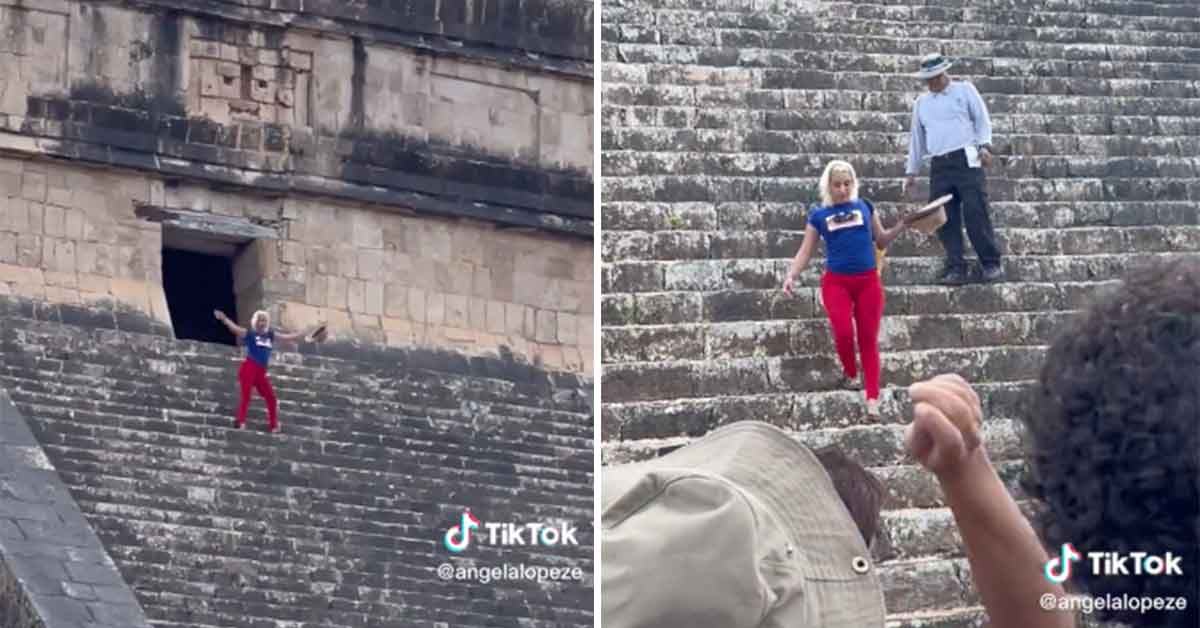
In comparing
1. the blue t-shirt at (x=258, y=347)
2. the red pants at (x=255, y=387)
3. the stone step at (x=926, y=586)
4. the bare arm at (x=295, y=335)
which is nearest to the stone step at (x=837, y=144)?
A: the stone step at (x=926, y=586)

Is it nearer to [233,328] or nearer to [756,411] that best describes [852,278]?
[756,411]

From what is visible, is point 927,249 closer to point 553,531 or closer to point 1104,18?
point 1104,18

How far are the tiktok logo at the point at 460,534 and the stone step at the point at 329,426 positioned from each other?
868 mm

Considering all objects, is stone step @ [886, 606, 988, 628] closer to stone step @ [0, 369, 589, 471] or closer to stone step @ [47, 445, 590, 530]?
stone step @ [47, 445, 590, 530]

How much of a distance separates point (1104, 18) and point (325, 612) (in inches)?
194

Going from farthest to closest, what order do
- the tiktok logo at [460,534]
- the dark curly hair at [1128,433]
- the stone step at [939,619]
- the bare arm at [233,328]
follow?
the bare arm at [233,328] → the tiktok logo at [460,534] → the stone step at [939,619] → the dark curly hair at [1128,433]

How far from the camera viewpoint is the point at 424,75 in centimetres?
1792

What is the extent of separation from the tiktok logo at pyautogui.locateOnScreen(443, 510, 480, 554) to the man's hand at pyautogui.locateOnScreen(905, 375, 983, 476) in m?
11.8

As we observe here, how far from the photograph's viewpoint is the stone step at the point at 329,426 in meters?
15.0

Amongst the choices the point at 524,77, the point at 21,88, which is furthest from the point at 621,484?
the point at 524,77

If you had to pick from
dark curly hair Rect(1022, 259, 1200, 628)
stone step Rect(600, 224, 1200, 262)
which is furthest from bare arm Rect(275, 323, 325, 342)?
dark curly hair Rect(1022, 259, 1200, 628)

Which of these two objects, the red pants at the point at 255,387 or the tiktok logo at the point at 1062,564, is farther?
the red pants at the point at 255,387

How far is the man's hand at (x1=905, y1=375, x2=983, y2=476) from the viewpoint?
9.02ft

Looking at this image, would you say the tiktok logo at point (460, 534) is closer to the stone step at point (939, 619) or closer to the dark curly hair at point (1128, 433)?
the stone step at point (939, 619)
